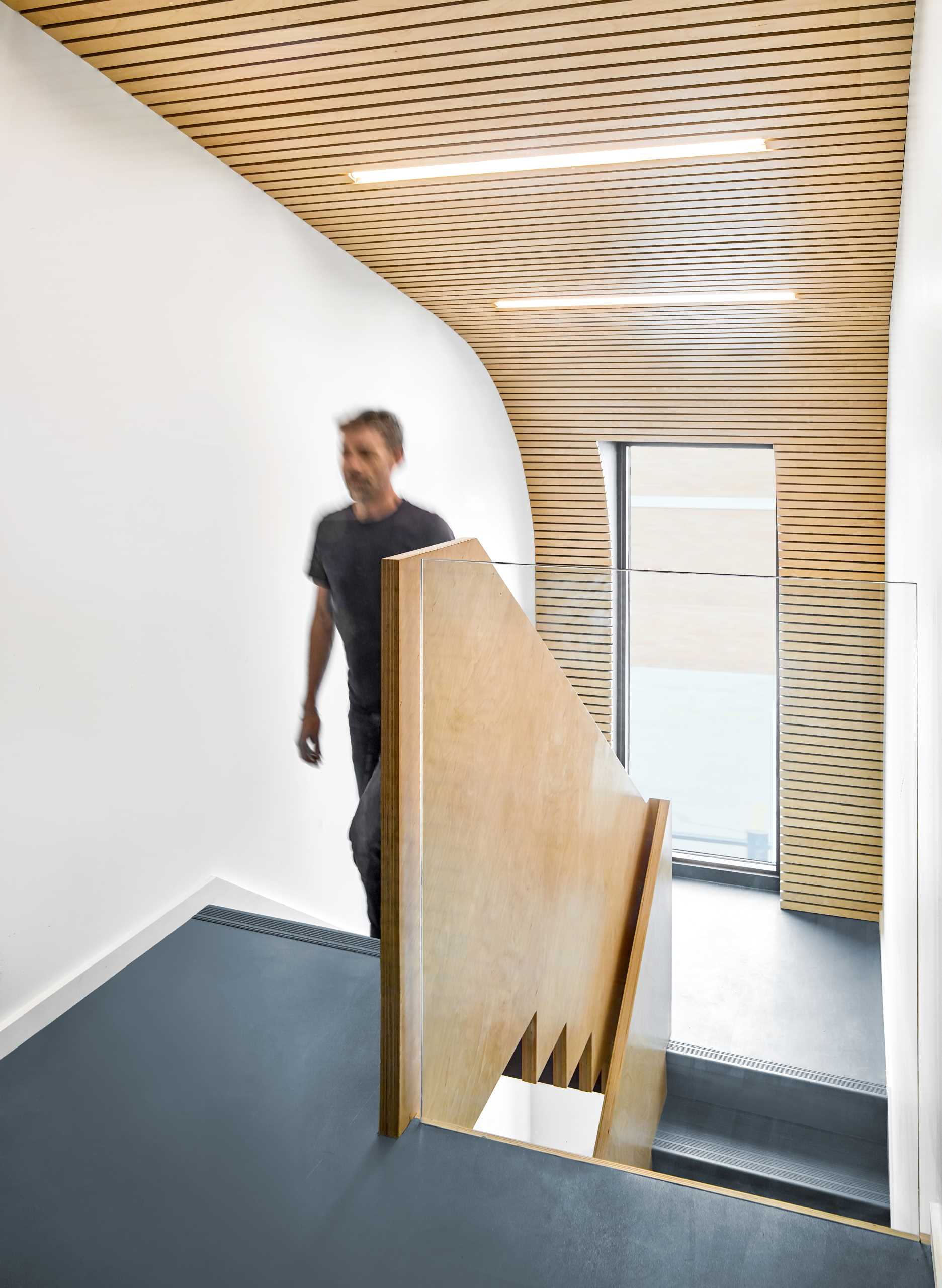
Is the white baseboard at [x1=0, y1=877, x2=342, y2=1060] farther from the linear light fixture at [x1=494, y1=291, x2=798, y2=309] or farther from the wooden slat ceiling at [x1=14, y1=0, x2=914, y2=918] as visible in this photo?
the linear light fixture at [x1=494, y1=291, x2=798, y2=309]

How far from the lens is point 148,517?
311 centimetres

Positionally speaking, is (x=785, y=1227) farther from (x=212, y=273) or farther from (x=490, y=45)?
(x=212, y=273)

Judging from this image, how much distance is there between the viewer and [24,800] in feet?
8.75

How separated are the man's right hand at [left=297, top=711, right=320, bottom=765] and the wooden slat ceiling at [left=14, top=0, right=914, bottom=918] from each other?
2204 millimetres

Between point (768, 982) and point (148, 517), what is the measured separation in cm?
235

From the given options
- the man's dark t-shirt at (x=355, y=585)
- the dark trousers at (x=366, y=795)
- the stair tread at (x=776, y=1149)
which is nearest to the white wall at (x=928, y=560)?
the stair tread at (x=776, y=1149)

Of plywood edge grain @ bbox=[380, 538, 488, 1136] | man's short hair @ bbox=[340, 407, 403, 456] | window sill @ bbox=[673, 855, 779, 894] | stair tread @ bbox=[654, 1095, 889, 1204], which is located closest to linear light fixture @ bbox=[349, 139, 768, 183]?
man's short hair @ bbox=[340, 407, 403, 456]

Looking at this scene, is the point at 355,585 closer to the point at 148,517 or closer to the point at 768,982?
the point at 148,517

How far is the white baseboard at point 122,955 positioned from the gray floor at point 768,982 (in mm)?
1631

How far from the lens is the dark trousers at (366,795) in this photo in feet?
14.8

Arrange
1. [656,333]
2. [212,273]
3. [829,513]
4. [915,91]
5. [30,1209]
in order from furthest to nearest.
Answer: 1. [829,513]
2. [656,333]
3. [212,273]
4. [915,91]
5. [30,1209]

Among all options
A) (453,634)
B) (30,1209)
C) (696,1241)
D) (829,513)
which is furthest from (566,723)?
(829,513)

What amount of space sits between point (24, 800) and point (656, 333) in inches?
168

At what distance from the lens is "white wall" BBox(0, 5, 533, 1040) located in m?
2.62
